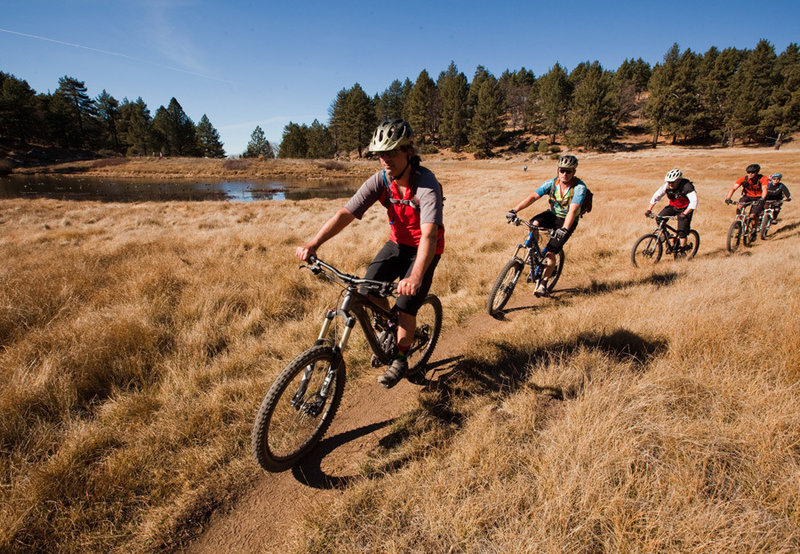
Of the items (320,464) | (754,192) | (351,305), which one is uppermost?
(351,305)

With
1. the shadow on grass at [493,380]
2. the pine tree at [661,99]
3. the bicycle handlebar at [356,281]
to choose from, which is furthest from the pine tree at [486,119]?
the bicycle handlebar at [356,281]

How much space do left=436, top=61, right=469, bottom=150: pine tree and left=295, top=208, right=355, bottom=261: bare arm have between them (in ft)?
285

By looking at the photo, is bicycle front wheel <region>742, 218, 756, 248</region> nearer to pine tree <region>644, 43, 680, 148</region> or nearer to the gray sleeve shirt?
the gray sleeve shirt

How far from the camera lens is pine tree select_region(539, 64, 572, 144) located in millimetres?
75875

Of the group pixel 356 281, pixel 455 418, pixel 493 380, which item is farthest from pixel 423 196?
pixel 493 380

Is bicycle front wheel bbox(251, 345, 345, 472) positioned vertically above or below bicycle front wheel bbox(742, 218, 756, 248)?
above

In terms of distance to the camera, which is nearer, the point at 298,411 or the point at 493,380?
the point at 298,411

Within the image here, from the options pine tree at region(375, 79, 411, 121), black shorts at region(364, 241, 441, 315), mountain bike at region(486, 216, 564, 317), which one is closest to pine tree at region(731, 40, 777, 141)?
pine tree at region(375, 79, 411, 121)

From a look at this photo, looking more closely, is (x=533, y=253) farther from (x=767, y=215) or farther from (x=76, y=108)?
(x=76, y=108)

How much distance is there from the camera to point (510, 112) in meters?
105

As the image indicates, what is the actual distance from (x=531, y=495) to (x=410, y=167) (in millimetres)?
3004

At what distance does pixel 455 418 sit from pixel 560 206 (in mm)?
4802

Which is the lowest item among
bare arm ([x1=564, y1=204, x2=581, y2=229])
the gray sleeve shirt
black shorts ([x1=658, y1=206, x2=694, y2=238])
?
black shorts ([x1=658, y1=206, x2=694, y2=238])

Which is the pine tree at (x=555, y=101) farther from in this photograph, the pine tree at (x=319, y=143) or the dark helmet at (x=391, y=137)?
the dark helmet at (x=391, y=137)
